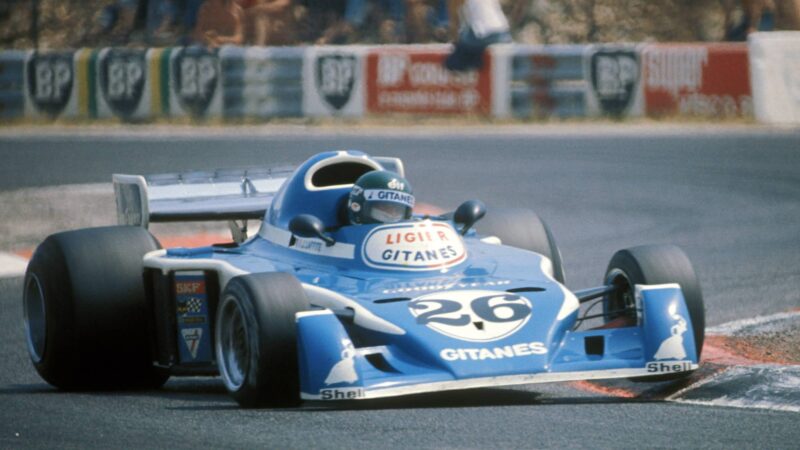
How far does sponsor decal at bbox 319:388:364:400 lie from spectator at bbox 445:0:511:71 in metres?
16.2

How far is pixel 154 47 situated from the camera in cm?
2750

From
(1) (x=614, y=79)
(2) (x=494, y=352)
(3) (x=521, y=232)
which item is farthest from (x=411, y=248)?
(1) (x=614, y=79)

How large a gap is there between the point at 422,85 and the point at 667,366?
16261 mm

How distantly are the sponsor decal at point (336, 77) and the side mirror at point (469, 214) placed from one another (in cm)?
1501

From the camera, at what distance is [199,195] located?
35.7 ft

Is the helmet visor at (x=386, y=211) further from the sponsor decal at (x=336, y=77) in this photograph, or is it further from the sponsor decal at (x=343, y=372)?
the sponsor decal at (x=336, y=77)

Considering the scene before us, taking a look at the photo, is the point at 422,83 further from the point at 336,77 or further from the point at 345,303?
the point at 345,303

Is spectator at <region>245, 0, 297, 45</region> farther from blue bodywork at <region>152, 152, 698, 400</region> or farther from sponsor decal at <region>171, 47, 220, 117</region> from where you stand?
blue bodywork at <region>152, 152, 698, 400</region>

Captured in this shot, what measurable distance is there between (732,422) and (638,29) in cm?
2242

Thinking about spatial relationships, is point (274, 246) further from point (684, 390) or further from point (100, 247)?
point (684, 390)

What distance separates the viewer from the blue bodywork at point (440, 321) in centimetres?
755

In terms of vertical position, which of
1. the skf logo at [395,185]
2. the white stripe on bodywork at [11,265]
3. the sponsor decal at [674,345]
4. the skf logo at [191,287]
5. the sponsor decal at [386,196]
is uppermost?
the skf logo at [395,185]

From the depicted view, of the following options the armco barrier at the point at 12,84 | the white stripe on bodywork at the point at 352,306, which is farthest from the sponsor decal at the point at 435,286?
the armco barrier at the point at 12,84

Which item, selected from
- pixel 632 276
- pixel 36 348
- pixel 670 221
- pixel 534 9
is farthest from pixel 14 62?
pixel 632 276
